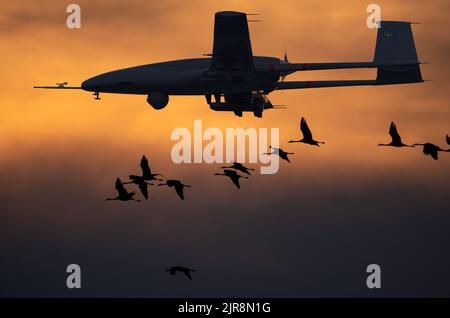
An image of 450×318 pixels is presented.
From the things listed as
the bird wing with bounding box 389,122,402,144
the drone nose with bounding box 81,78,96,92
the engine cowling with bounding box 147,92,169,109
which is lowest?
the bird wing with bounding box 389,122,402,144

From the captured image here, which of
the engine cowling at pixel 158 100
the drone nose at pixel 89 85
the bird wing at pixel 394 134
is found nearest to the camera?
the bird wing at pixel 394 134

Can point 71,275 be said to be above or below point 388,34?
below

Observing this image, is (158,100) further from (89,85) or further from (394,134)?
(394,134)

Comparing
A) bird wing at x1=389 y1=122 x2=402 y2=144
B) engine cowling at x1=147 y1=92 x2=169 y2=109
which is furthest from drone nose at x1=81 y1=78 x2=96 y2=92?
bird wing at x1=389 y1=122 x2=402 y2=144

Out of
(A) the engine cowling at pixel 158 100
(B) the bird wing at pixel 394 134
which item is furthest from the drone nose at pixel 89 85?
(B) the bird wing at pixel 394 134

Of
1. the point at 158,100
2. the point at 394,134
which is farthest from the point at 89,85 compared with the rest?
the point at 394,134

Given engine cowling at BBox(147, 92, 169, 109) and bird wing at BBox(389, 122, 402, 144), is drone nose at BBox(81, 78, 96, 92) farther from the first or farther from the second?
bird wing at BBox(389, 122, 402, 144)

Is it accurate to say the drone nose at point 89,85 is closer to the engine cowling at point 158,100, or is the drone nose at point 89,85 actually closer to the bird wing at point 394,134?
the engine cowling at point 158,100

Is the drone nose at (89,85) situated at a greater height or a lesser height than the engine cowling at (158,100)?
greater

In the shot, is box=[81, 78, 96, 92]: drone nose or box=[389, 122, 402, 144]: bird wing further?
box=[81, 78, 96, 92]: drone nose

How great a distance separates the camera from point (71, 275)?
178 meters
